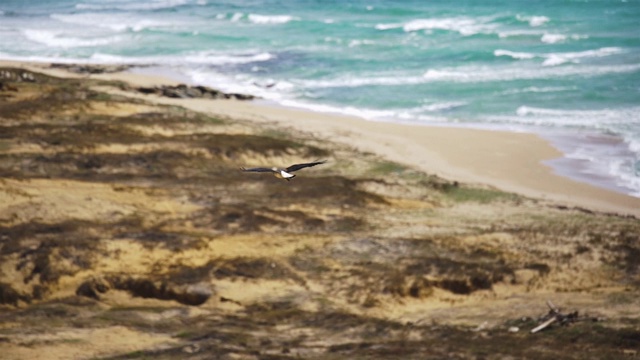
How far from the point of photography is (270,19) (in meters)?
62.3

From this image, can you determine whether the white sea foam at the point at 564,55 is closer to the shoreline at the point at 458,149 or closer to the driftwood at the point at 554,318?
the shoreline at the point at 458,149

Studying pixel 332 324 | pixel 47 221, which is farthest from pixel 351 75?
pixel 332 324

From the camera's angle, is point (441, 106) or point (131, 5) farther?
point (131, 5)

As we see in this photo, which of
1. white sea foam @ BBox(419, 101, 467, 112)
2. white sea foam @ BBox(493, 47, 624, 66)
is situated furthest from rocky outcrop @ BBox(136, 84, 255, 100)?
white sea foam @ BBox(493, 47, 624, 66)

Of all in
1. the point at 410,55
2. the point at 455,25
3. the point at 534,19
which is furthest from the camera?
the point at 534,19

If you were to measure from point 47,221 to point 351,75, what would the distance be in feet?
80.8

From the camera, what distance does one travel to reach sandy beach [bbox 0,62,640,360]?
1395 centimetres

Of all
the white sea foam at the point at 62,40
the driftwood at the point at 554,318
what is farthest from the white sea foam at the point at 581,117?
the white sea foam at the point at 62,40

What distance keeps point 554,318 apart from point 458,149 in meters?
14.1

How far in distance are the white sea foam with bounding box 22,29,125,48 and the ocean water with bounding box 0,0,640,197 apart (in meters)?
0.08

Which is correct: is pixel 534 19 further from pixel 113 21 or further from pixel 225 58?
pixel 113 21

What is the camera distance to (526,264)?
17.0 metres

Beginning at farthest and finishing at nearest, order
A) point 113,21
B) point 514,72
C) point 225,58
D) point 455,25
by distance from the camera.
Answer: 1. point 113,21
2. point 455,25
3. point 225,58
4. point 514,72

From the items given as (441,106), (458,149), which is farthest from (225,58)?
(458,149)
